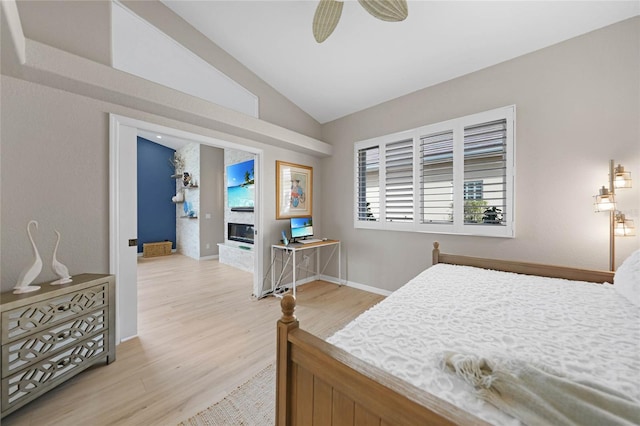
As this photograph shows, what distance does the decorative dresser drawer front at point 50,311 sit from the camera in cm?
145

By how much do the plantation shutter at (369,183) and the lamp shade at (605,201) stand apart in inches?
83.2

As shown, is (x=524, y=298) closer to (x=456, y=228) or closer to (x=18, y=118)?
(x=456, y=228)

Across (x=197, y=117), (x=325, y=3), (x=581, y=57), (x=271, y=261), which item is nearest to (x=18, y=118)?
(x=197, y=117)

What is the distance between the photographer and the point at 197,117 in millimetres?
2488

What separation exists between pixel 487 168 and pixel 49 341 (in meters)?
3.94

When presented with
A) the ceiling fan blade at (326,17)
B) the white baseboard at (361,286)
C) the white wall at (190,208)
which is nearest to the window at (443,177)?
the white baseboard at (361,286)

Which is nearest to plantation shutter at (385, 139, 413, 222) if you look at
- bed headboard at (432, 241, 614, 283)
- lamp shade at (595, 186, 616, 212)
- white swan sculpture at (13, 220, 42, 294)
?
bed headboard at (432, 241, 614, 283)

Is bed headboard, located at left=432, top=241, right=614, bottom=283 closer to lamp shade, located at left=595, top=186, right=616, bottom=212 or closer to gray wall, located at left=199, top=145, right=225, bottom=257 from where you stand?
lamp shade, located at left=595, top=186, right=616, bottom=212

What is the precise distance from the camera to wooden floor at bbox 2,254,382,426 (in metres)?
1.51

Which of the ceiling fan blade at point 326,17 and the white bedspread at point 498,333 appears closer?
the white bedspread at point 498,333

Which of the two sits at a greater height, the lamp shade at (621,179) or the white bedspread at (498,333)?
the lamp shade at (621,179)

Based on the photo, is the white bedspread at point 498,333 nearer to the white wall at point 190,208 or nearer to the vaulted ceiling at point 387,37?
the vaulted ceiling at point 387,37

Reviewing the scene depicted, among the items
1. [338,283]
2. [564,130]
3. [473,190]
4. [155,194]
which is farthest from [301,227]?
[155,194]

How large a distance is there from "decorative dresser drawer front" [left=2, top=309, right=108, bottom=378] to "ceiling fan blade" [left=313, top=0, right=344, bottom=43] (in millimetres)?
2729
